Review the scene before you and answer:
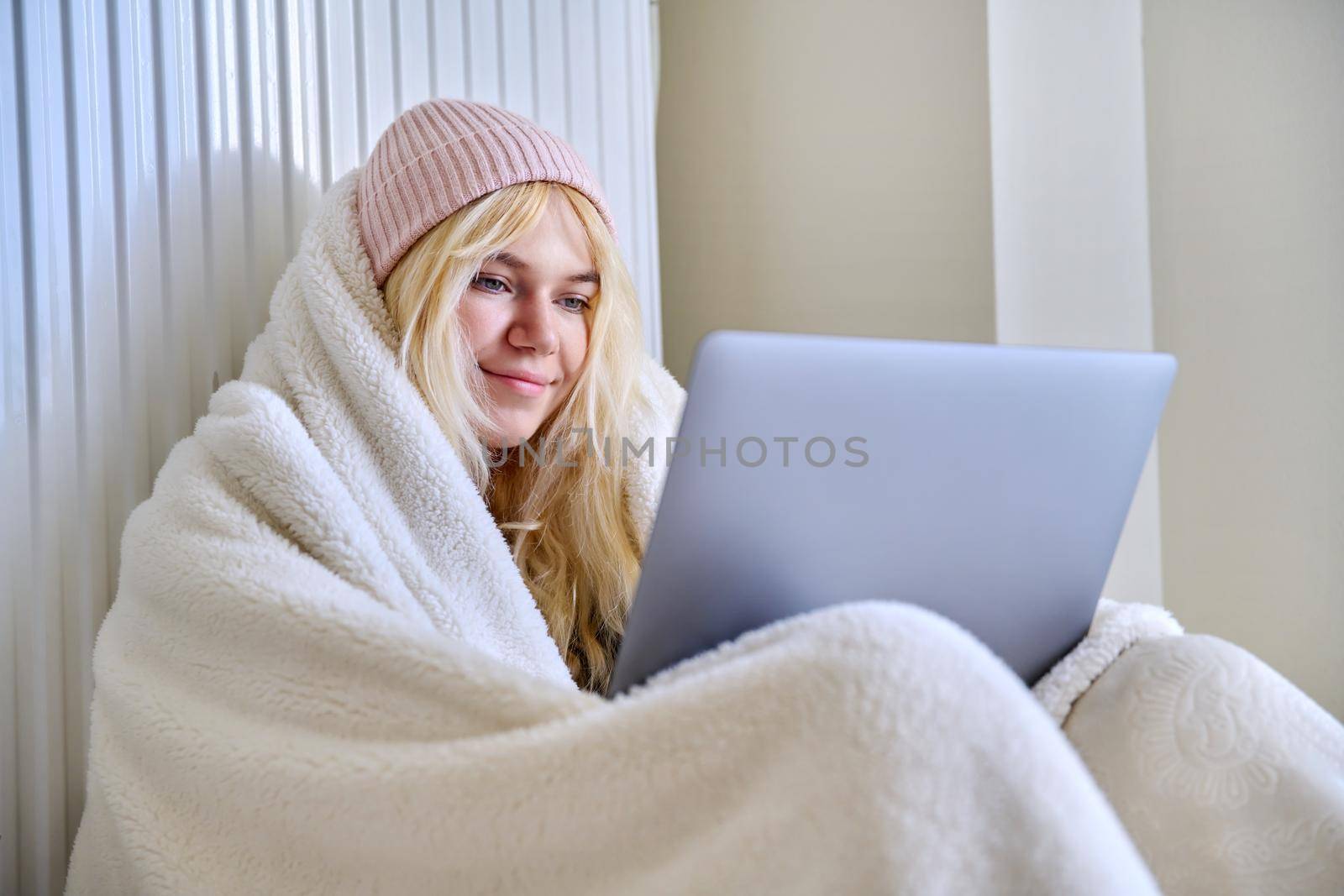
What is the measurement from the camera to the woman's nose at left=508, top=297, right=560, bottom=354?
3.55ft

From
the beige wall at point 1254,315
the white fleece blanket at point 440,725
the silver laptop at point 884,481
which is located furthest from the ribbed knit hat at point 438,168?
the beige wall at point 1254,315

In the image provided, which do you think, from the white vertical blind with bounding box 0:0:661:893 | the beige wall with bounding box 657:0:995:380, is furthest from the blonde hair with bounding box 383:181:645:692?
the beige wall with bounding box 657:0:995:380

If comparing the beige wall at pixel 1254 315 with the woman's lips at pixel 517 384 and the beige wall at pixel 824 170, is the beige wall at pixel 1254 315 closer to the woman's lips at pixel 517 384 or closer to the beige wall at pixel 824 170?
the beige wall at pixel 824 170

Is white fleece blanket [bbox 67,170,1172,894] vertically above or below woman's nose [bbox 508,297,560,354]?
below

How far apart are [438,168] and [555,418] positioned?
33cm

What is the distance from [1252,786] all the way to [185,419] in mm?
992

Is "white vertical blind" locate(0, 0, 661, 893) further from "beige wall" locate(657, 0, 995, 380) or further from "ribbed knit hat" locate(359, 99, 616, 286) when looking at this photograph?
"beige wall" locate(657, 0, 995, 380)

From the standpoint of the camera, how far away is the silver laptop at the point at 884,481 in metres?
0.57

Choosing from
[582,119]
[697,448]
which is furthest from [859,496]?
[582,119]

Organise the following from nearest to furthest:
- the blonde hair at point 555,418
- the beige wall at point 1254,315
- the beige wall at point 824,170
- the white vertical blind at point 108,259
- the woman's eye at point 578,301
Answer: the white vertical blind at point 108,259 < the blonde hair at point 555,418 < the woman's eye at point 578,301 < the beige wall at point 1254,315 < the beige wall at point 824,170

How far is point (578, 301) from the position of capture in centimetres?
116

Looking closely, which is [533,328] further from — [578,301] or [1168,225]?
[1168,225]

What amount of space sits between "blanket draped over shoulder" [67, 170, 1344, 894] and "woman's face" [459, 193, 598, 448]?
0.50 feet

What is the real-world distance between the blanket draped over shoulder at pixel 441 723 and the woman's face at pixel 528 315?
15 centimetres
